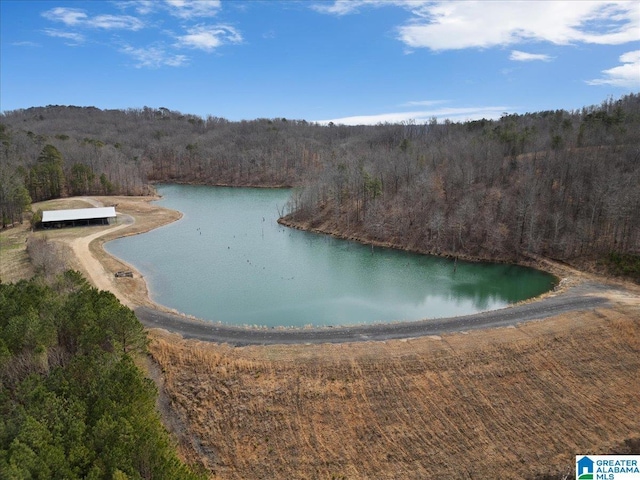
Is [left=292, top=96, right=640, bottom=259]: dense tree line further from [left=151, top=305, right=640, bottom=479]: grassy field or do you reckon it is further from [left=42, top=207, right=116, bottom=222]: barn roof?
[left=42, top=207, right=116, bottom=222]: barn roof

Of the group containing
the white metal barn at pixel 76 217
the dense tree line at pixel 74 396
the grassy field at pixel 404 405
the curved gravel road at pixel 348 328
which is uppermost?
the white metal barn at pixel 76 217

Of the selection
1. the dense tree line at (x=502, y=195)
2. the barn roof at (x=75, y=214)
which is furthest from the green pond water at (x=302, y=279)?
the barn roof at (x=75, y=214)

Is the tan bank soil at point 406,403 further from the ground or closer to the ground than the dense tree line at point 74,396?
closer to the ground

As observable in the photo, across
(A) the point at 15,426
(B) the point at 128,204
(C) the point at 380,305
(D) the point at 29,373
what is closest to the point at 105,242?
(B) the point at 128,204

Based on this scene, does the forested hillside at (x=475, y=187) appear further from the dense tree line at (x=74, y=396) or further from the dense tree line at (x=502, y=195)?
the dense tree line at (x=74, y=396)

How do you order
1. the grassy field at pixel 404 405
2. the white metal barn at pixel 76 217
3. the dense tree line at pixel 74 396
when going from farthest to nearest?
the white metal barn at pixel 76 217 → the grassy field at pixel 404 405 → the dense tree line at pixel 74 396

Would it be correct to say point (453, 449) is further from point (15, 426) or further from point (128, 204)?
point (128, 204)
